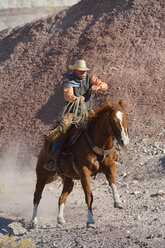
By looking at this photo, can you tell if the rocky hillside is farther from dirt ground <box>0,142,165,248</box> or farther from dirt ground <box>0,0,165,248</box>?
dirt ground <box>0,142,165,248</box>

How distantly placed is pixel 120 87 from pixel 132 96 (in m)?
0.74

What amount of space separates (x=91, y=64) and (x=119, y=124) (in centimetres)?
1425

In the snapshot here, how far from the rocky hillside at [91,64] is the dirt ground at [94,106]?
48mm

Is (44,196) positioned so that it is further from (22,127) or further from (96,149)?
(22,127)

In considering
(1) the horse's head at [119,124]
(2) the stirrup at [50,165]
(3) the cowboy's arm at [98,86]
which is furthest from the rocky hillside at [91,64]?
(1) the horse's head at [119,124]

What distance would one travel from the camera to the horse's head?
7.08 metres

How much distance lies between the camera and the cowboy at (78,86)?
331 inches

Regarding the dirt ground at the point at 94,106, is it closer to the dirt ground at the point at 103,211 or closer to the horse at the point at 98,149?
the dirt ground at the point at 103,211

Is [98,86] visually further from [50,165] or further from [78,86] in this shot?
[50,165]

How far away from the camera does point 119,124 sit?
23.6 feet

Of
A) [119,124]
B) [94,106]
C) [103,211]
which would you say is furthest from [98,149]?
[94,106]

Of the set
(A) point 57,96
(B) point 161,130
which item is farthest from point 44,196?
(A) point 57,96

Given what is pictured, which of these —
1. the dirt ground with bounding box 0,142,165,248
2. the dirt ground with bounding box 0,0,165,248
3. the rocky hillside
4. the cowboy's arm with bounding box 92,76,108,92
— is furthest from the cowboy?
the rocky hillside

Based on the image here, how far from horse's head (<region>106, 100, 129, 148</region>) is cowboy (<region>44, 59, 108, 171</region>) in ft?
3.54
